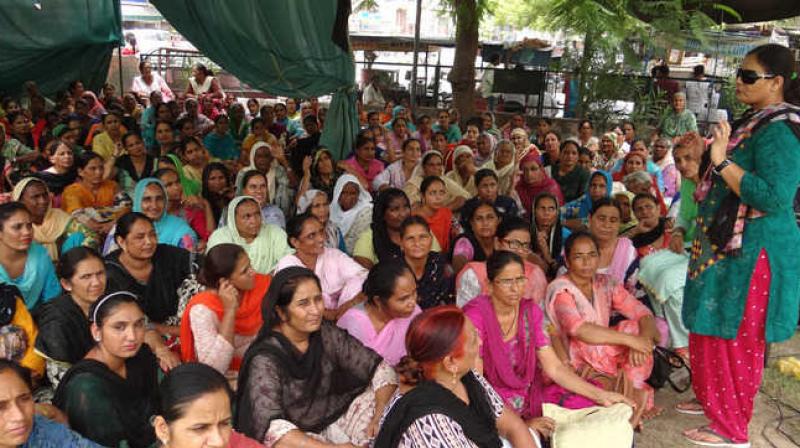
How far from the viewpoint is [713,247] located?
286 centimetres

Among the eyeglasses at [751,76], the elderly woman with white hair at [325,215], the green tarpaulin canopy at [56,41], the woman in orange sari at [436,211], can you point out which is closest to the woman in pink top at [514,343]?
the eyeglasses at [751,76]

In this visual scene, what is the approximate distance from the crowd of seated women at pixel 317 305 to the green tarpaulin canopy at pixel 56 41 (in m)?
3.21

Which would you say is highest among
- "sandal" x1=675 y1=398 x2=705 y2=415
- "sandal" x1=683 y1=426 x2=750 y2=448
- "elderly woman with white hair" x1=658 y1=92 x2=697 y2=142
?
"elderly woman with white hair" x1=658 y1=92 x2=697 y2=142

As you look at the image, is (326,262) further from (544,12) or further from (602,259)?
(544,12)

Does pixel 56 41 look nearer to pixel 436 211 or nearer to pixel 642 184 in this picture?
pixel 436 211

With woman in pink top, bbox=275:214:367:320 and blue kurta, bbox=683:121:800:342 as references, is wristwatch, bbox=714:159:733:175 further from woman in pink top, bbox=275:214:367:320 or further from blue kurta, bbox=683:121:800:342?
woman in pink top, bbox=275:214:367:320

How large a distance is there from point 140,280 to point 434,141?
13.5ft

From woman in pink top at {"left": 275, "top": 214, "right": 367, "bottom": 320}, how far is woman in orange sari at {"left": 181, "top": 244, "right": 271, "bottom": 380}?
1.47 feet

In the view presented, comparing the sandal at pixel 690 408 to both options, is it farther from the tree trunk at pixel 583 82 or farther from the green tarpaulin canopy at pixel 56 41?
the green tarpaulin canopy at pixel 56 41

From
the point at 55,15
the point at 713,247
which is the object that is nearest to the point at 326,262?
the point at 713,247

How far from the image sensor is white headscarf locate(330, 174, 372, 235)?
4.79 metres

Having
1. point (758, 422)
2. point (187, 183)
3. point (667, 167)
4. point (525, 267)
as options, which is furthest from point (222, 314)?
point (667, 167)

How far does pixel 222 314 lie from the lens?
117 inches

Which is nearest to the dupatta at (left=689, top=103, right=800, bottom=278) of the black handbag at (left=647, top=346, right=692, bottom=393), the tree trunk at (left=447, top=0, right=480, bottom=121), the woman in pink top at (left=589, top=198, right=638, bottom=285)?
the black handbag at (left=647, top=346, right=692, bottom=393)
